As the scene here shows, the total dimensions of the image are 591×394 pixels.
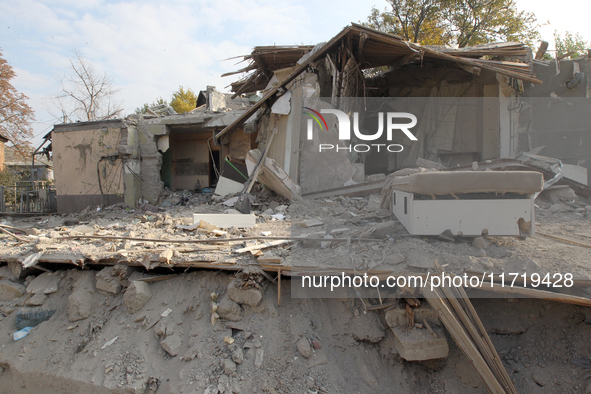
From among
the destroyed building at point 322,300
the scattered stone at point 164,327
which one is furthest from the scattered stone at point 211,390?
the scattered stone at point 164,327

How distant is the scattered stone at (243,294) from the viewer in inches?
124

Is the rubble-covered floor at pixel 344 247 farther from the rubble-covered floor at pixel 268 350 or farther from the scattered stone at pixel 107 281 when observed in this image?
the rubble-covered floor at pixel 268 350

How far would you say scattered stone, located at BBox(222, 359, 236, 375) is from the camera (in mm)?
2840

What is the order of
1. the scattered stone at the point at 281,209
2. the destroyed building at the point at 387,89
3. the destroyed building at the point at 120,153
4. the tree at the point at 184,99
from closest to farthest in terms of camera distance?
the scattered stone at the point at 281,209 → the destroyed building at the point at 387,89 → the destroyed building at the point at 120,153 → the tree at the point at 184,99

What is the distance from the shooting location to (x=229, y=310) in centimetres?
319

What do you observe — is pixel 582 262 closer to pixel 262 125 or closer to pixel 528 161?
pixel 528 161

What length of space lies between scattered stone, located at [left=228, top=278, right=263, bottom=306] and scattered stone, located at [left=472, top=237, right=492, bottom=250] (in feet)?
7.02

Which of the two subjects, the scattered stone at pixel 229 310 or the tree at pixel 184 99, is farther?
the tree at pixel 184 99

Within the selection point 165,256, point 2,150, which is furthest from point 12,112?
point 165,256

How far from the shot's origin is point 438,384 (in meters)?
2.87

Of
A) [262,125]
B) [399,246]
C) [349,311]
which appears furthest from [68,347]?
[262,125]

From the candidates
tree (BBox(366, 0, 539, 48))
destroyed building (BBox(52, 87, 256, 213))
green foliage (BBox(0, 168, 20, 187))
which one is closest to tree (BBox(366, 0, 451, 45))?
tree (BBox(366, 0, 539, 48))

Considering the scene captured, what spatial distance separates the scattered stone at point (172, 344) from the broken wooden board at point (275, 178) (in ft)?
12.1

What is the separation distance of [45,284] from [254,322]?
2803 mm
